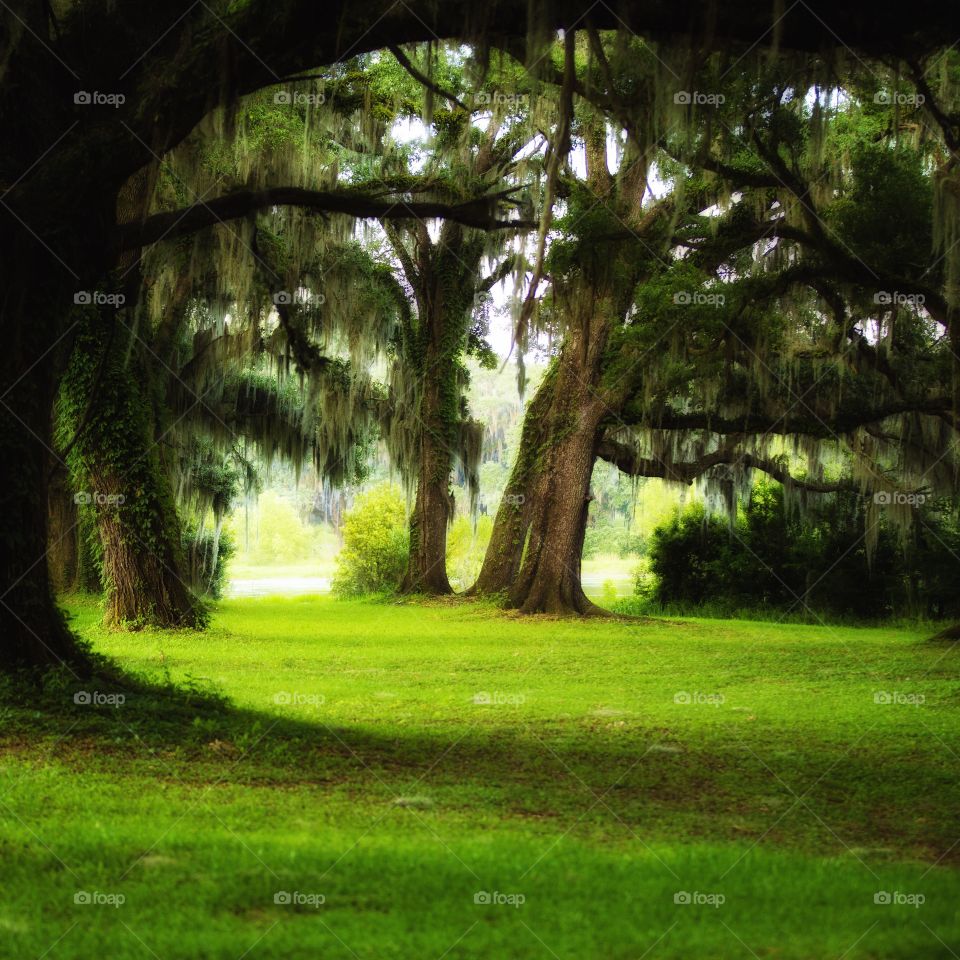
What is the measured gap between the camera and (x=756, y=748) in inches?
265

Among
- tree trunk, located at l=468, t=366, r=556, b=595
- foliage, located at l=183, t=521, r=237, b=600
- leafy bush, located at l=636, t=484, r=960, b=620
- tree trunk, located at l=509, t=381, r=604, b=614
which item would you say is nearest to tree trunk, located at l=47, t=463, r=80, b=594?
foliage, located at l=183, t=521, r=237, b=600

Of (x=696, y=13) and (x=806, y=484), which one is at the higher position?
(x=696, y=13)

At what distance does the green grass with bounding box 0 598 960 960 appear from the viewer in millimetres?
3408

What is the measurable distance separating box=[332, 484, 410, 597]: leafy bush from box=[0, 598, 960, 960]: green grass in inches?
805

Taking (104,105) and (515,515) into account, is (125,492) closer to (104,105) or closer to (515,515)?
(104,105)

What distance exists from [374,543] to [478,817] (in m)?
25.9

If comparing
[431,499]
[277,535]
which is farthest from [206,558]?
[277,535]

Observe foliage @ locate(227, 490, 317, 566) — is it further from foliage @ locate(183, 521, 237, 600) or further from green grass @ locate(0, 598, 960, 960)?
green grass @ locate(0, 598, 960, 960)

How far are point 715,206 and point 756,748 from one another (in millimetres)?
11491

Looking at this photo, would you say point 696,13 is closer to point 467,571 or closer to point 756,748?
point 756,748

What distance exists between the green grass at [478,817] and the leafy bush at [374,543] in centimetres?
2046

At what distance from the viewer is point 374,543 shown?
1203 inches

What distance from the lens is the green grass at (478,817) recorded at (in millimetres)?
3408

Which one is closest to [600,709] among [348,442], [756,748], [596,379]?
[756,748]
